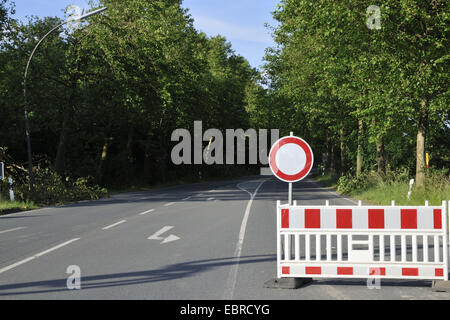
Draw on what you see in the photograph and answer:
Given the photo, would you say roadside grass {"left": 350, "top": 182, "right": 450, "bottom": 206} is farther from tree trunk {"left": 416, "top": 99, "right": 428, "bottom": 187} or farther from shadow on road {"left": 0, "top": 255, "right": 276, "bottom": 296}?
shadow on road {"left": 0, "top": 255, "right": 276, "bottom": 296}

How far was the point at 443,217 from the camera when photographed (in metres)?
6.36

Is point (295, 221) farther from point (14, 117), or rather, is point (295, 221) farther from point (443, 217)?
point (14, 117)

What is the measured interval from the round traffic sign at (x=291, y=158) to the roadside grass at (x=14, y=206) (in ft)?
45.2

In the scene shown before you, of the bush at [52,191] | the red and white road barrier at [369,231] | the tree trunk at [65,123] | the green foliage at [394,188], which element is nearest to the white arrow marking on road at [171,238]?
the red and white road barrier at [369,231]

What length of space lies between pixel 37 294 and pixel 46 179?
19276 mm

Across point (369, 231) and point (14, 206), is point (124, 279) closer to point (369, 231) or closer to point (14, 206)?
point (369, 231)

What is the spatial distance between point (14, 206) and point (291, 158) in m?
15.0

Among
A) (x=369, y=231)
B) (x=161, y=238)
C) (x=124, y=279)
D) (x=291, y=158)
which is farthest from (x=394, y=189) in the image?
(x=124, y=279)

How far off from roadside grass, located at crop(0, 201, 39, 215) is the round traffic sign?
1378cm
